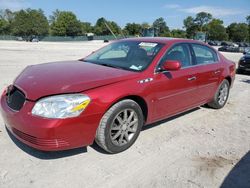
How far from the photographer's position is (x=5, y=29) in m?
103

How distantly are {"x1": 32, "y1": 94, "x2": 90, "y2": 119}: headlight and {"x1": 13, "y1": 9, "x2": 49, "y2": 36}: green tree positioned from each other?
4042 inches

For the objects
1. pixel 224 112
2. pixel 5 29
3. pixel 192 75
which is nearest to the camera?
pixel 192 75

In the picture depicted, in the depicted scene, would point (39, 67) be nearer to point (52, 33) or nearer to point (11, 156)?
point (11, 156)

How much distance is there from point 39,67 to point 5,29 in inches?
4375

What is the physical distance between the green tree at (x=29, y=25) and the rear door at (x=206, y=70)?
101142 millimetres

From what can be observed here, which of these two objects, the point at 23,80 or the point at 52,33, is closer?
the point at 23,80

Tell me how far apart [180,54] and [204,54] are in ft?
3.10

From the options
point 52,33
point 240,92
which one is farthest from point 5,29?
point 240,92

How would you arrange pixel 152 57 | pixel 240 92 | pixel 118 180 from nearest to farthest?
pixel 118 180, pixel 152 57, pixel 240 92

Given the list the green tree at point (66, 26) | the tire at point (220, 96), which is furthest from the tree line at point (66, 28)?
the tire at point (220, 96)

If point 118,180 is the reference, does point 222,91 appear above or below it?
above

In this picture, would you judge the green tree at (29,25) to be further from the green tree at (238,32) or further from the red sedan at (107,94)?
the red sedan at (107,94)

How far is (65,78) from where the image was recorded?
3.43 meters

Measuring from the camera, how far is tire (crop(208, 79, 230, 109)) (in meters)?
5.73
